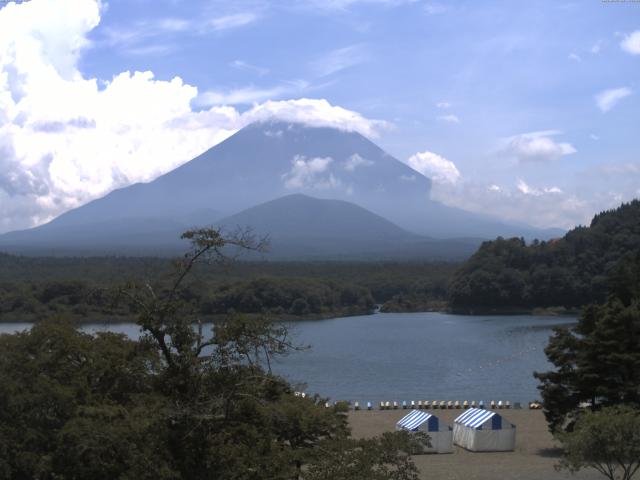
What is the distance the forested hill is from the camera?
54.4m

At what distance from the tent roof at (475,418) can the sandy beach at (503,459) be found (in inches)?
20.7

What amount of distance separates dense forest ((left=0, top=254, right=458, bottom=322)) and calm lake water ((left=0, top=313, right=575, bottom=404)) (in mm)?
2321

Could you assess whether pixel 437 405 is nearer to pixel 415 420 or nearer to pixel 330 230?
pixel 415 420

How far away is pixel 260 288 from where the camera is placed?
5103 centimetres

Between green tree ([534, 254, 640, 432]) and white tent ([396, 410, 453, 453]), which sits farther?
white tent ([396, 410, 453, 453])

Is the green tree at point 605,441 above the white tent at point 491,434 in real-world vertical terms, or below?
above

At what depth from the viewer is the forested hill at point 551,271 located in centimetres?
5441

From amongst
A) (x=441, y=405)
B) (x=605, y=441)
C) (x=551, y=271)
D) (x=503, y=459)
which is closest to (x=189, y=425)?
(x=605, y=441)

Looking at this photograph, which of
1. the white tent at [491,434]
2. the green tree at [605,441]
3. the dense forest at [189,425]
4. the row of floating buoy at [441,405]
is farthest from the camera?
the row of floating buoy at [441,405]

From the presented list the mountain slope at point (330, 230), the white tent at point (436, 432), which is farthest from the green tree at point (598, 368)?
the mountain slope at point (330, 230)

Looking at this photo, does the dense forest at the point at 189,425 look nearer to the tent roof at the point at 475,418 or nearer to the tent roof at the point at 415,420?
the tent roof at the point at 415,420

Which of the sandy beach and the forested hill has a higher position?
the forested hill

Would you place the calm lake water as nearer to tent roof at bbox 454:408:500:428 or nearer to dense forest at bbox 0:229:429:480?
tent roof at bbox 454:408:500:428

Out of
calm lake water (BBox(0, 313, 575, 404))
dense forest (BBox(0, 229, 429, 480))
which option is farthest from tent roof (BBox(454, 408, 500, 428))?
dense forest (BBox(0, 229, 429, 480))
